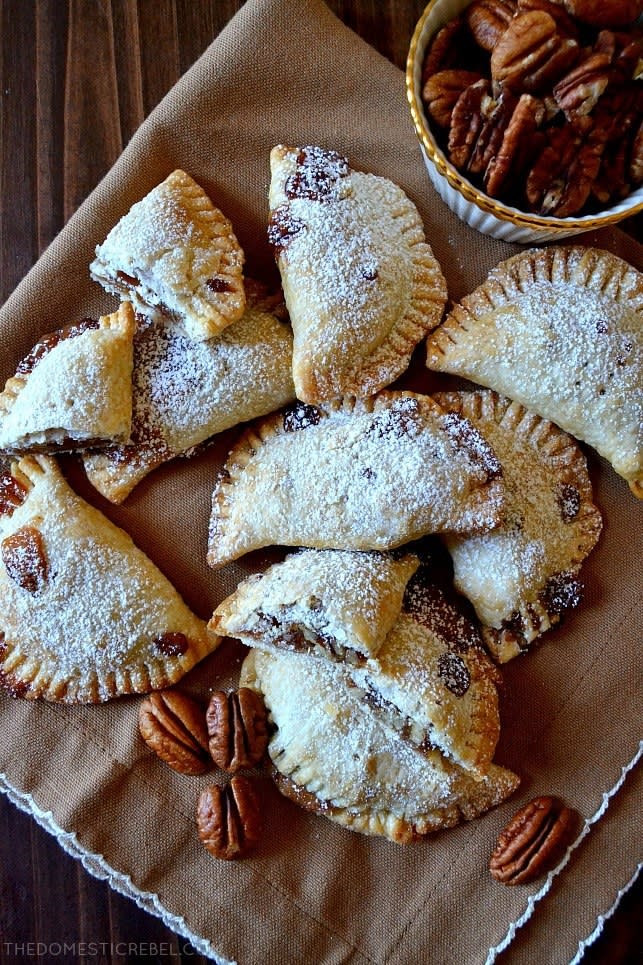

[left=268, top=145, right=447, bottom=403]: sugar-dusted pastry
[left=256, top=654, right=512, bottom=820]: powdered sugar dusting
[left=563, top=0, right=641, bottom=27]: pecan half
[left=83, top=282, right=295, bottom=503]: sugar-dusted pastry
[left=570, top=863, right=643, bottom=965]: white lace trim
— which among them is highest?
[left=563, top=0, right=641, bottom=27]: pecan half

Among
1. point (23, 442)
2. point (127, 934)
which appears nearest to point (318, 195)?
point (23, 442)

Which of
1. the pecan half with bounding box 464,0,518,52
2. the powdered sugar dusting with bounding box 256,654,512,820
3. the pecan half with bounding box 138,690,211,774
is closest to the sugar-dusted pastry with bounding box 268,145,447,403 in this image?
the pecan half with bounding box 464,0,518,52

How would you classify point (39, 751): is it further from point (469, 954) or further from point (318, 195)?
point (318, 195)

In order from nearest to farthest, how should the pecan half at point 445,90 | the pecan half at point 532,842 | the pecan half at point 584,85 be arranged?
1. the pecan half at point 584,85
2. the pecan half at point 445,90
3. the pecan half at point 532,842

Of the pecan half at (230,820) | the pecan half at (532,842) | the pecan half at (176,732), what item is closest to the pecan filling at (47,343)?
the pecan half at (176,732)

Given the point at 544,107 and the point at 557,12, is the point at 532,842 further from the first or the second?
the point at 557,12

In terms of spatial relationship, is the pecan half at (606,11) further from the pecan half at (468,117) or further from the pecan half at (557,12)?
the pecan half at (468,117)

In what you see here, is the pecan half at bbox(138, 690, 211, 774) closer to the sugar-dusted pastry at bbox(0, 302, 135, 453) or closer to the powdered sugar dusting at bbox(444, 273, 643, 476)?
the sugar-dusted pastry at bbox(0, 302, 135, 453)

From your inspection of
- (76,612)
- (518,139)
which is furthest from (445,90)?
(76,612)
